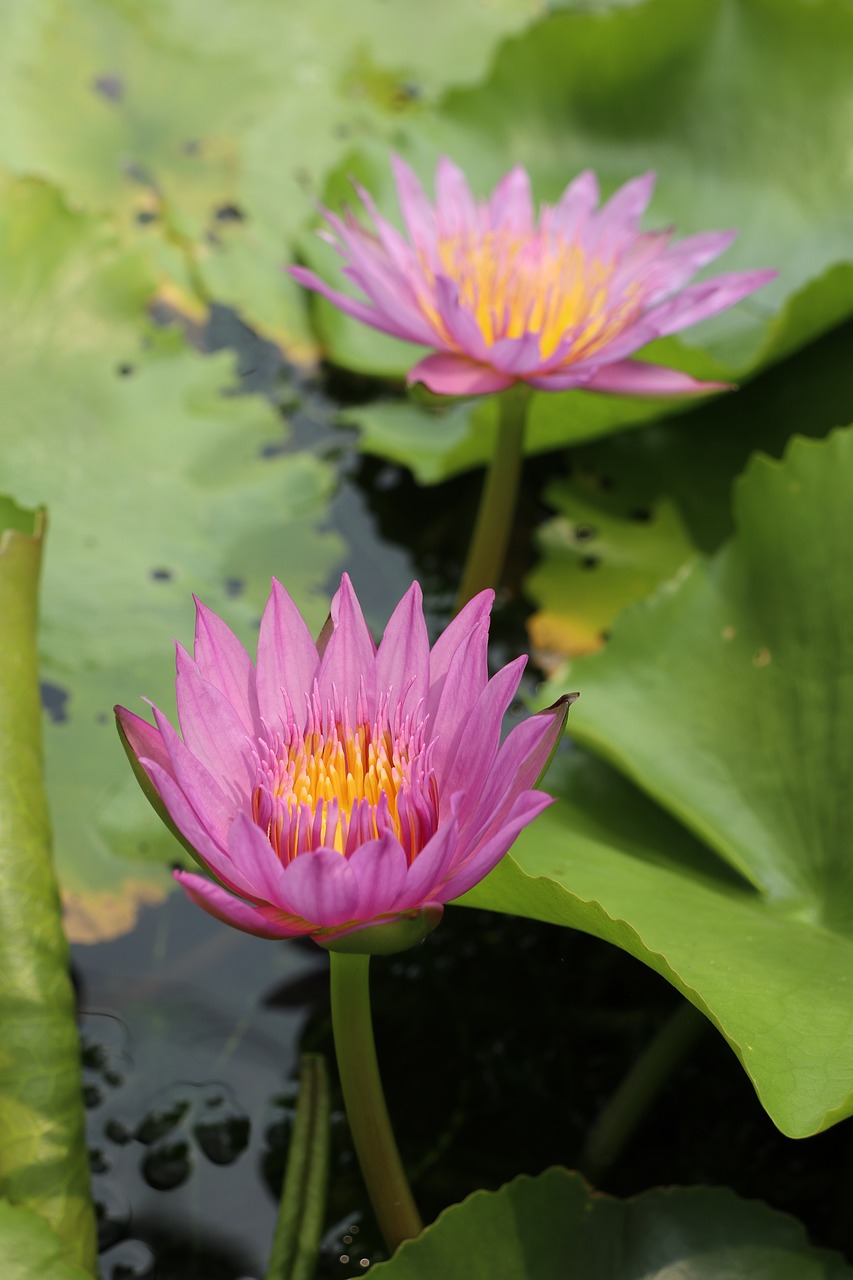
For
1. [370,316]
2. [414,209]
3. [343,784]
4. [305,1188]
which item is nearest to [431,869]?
[343,784]

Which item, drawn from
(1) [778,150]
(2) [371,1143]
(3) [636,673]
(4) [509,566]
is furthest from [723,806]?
Answer: (1) [778,150]

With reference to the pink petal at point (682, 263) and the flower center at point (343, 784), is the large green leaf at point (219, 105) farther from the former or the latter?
the flower center at point (343, 784)

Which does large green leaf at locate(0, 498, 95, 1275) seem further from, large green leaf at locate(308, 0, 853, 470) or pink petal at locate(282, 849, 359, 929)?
large green leaf at locate(308, 0, 853, 470)

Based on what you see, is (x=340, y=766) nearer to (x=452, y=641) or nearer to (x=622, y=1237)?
(x=452, y=641)

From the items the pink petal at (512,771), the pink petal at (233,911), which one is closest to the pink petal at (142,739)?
the pink petal at (233,911)

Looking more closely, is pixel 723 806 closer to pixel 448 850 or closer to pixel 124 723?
pixel 448 850

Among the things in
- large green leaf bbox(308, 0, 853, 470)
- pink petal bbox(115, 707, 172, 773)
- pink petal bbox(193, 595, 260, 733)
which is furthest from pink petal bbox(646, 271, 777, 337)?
pink petal bbox(115, 707, 172, 773)

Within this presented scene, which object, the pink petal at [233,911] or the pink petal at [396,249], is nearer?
the pink petal at [233,911]
